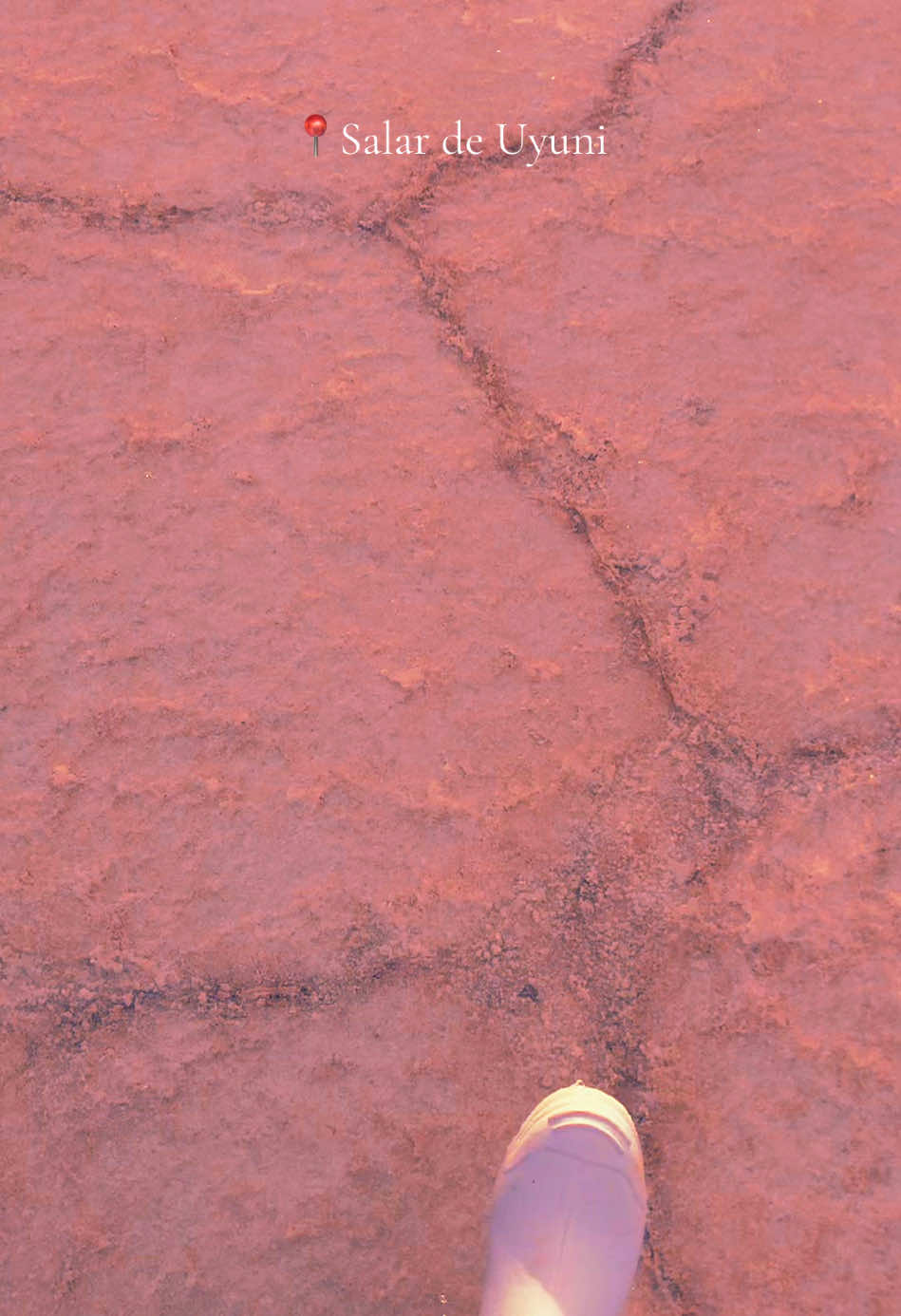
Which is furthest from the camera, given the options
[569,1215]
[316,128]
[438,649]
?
[316,128]

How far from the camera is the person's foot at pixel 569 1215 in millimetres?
1426

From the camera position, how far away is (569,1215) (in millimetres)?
1453

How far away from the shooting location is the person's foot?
143 cm

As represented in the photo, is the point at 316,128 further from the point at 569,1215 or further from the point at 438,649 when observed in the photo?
the point at 569,1215

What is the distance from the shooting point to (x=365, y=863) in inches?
59.7

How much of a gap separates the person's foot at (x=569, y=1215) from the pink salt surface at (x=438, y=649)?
1.6 inches

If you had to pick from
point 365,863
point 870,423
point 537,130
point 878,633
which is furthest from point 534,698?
point 537,130

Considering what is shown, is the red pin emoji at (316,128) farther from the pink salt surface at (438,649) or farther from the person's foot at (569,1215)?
the person's foot at (569,1215)

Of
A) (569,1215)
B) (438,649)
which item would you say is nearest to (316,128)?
(438,649)

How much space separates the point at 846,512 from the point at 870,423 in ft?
0.46

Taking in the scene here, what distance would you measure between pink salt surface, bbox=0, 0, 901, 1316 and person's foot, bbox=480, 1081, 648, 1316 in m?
0.04

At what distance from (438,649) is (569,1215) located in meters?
0.77

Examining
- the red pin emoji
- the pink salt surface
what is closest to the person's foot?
the pink salt surface

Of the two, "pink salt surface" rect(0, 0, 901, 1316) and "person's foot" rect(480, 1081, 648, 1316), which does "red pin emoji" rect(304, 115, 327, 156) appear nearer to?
"pink salt surface" rect(0, 0, 901, 1316)
